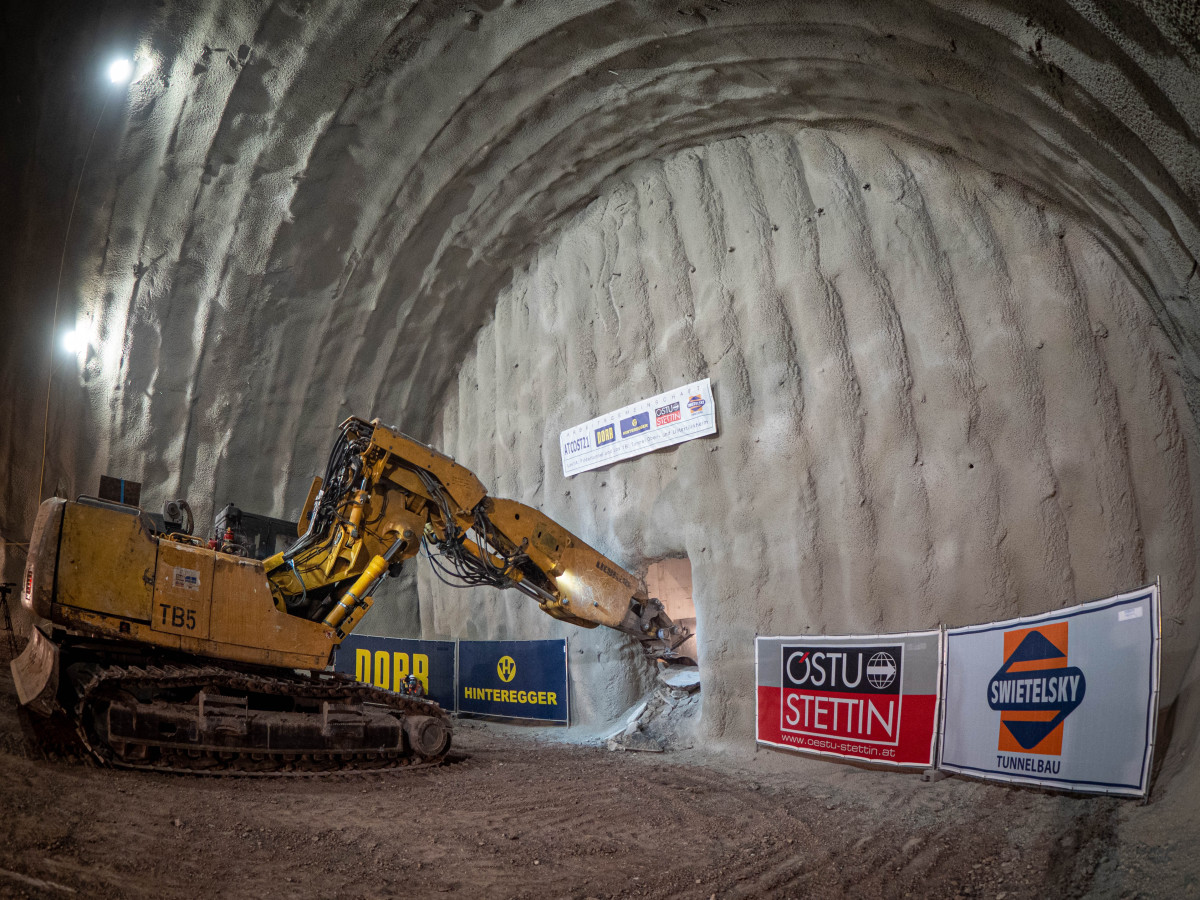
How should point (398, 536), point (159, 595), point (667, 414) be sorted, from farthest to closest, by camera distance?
1. point (667, 414)
2. point (398, 536)
3. point (159, 595)

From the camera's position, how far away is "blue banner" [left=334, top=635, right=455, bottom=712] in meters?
10.9

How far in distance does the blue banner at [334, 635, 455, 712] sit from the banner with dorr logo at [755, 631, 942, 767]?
17.0 ft

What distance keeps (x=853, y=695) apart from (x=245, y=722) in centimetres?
477

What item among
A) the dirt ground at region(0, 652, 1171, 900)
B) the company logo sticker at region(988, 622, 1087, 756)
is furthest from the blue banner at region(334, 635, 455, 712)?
the company logo sticker at region(988, 622, 1087, 756)

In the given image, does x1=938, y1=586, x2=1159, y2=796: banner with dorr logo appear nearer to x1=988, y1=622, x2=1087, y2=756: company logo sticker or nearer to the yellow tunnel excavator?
x1=988, y1=622, x2=1087, y2=756: company logo sticker

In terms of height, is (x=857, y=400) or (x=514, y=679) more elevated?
(x=857, y=400)

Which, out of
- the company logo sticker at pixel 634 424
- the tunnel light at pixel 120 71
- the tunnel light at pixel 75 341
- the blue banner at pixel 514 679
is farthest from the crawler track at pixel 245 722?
the tunnel light at pixel 120 71

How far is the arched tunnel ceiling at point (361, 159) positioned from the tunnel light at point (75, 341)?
0.29 meters

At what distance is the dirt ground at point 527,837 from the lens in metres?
3.37

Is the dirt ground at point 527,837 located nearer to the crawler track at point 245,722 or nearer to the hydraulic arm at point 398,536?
the crawler track at point 245,722

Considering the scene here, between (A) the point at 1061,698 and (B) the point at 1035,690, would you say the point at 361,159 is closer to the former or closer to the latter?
(B) the point at 1035,690

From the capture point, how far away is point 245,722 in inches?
224

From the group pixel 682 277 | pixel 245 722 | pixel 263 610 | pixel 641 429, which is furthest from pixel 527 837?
pixel 682 277

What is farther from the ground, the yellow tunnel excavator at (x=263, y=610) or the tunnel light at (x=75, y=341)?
the tunnel light at (x=75, y=341)
